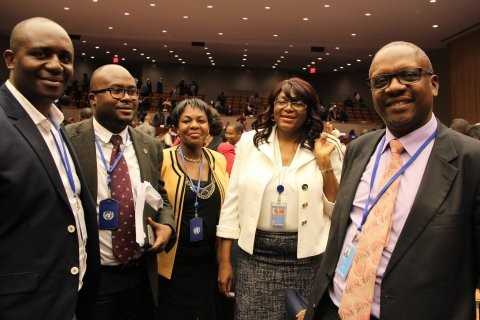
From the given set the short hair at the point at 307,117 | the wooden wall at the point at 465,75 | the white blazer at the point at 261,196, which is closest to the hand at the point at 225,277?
the white blazer at the point at 261,196

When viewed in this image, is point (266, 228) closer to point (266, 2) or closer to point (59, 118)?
point (59, 118)

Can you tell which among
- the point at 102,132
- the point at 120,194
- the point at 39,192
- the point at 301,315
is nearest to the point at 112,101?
the point at 102,132

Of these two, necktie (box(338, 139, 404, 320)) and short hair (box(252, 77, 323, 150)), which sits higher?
short hair (box(252, 77, 323, 150))

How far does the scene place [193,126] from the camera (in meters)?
2.72

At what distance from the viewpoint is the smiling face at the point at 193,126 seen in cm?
272

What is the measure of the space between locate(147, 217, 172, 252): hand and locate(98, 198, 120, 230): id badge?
182mm

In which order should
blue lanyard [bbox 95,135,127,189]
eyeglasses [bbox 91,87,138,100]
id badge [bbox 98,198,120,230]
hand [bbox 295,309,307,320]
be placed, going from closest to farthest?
hand [bbox 295,309,307,320]
id badge [bbox 98,198,120,230]
blue lanyard [bbox 95,135,127,189]
eyeglasses [bbox 91,87,138,100]

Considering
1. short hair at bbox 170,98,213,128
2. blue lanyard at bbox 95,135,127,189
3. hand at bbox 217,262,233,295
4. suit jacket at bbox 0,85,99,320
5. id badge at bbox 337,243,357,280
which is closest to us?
suit jacket at bbox 0,85,99,320

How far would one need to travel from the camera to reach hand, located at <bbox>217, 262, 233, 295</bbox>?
8.06 feet

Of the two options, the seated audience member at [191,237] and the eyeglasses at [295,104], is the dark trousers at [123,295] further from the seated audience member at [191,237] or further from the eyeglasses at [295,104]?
the eyeglasses at [295,104]

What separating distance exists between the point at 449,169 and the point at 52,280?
1290 mm

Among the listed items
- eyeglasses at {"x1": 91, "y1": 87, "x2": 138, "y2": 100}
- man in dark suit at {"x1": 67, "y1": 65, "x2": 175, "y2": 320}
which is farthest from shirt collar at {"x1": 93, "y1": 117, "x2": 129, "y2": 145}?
eyeglasses at {"x1": 91, "y1": 87, "x2": 138, "y2": 100}

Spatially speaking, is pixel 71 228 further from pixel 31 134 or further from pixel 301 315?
pixel 301 315

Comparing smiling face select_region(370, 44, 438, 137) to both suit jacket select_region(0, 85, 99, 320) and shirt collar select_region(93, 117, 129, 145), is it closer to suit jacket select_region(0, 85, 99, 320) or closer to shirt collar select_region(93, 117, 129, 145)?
suit jacket select_region(0, 85, 99, 320)
